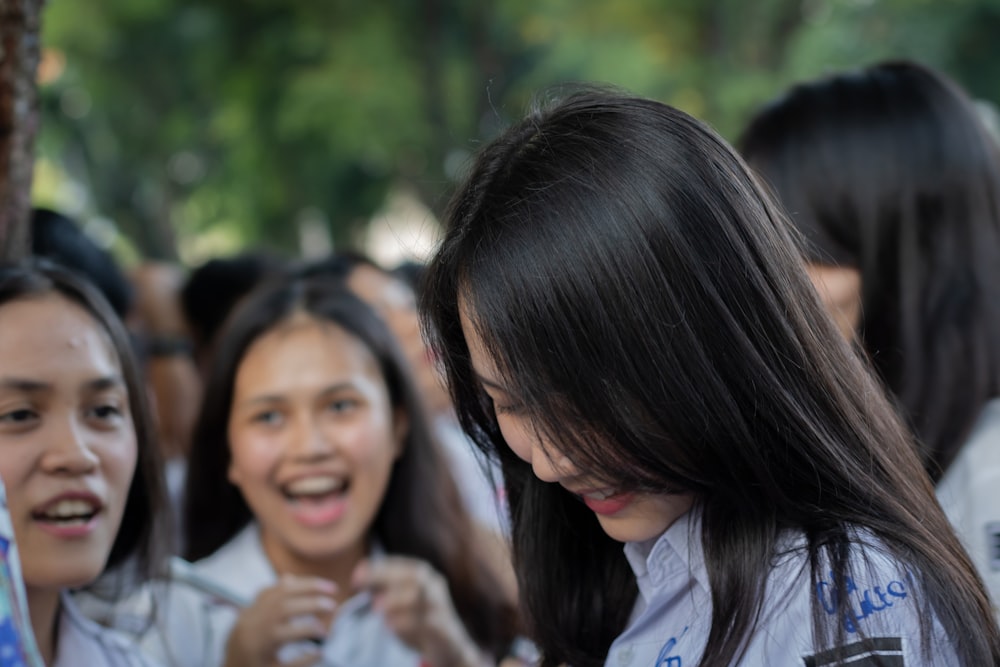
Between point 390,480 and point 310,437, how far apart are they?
14.4 inches

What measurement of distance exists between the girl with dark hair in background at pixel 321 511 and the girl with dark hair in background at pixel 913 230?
1.02 m

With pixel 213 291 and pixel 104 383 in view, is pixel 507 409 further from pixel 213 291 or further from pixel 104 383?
pixel 213 291

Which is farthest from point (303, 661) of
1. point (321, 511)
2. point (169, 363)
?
point (169, 363)

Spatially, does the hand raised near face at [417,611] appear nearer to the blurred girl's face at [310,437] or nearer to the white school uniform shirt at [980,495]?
the blurred girl's face at [310,437]

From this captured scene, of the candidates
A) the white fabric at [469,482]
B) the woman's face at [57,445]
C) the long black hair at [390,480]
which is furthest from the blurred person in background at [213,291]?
the woman's face at [57,445]

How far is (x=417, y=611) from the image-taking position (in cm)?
223

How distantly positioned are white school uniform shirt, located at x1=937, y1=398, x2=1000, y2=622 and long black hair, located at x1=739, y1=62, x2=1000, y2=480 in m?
0.05

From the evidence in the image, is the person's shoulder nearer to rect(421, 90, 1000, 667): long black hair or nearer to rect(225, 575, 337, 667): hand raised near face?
rect(421, 90, 1000, 667): long black hair

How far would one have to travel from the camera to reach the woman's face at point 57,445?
1.59 metres

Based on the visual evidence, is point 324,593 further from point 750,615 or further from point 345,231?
point 345,231

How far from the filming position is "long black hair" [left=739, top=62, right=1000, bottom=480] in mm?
1878

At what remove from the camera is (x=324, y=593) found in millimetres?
2090

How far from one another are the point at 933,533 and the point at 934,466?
2.17 ft

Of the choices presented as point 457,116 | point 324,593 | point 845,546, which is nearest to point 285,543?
point 324,593
